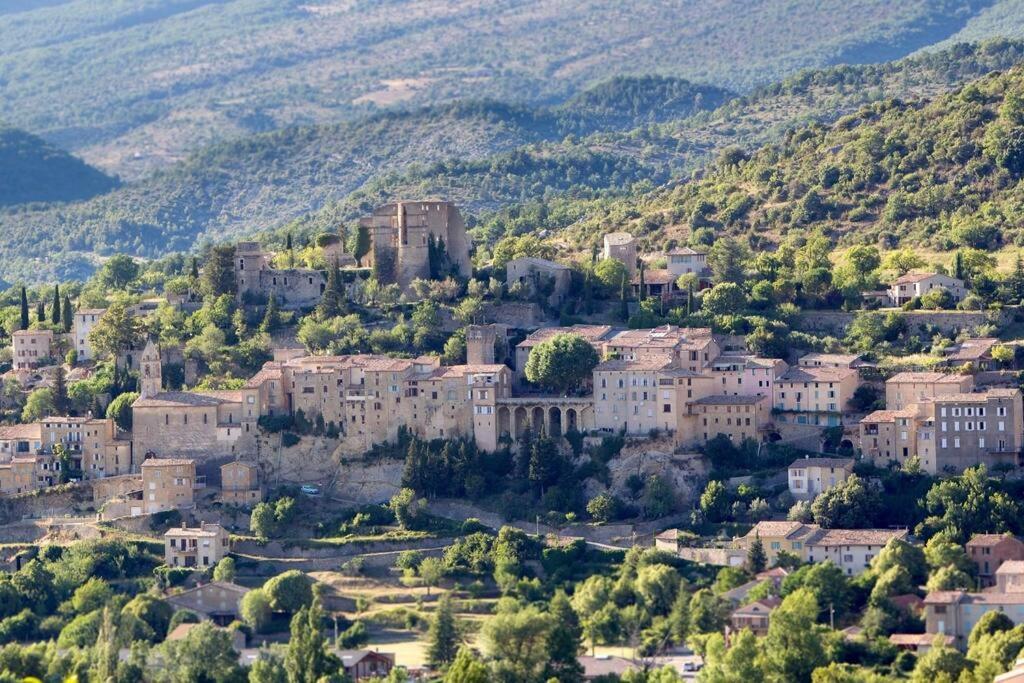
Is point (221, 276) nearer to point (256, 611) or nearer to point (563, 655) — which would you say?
point (256, 611)

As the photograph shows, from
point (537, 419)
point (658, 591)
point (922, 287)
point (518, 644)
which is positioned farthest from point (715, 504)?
point (922, 287)

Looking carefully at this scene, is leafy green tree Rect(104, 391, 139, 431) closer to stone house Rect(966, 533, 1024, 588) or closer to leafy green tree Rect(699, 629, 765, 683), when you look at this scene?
leafy green tree Rect(699, 629, 765, 683)

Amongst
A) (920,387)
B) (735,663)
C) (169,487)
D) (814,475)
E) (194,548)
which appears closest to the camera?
(735,663)

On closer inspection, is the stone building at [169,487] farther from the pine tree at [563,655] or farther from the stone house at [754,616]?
the stone house at [754,616]

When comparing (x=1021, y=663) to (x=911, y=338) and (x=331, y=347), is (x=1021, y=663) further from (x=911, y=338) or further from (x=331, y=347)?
(x=331, y=347)

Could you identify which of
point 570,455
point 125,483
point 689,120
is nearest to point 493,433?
point 570,455

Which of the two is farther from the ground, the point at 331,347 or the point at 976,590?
the point at 331,347
